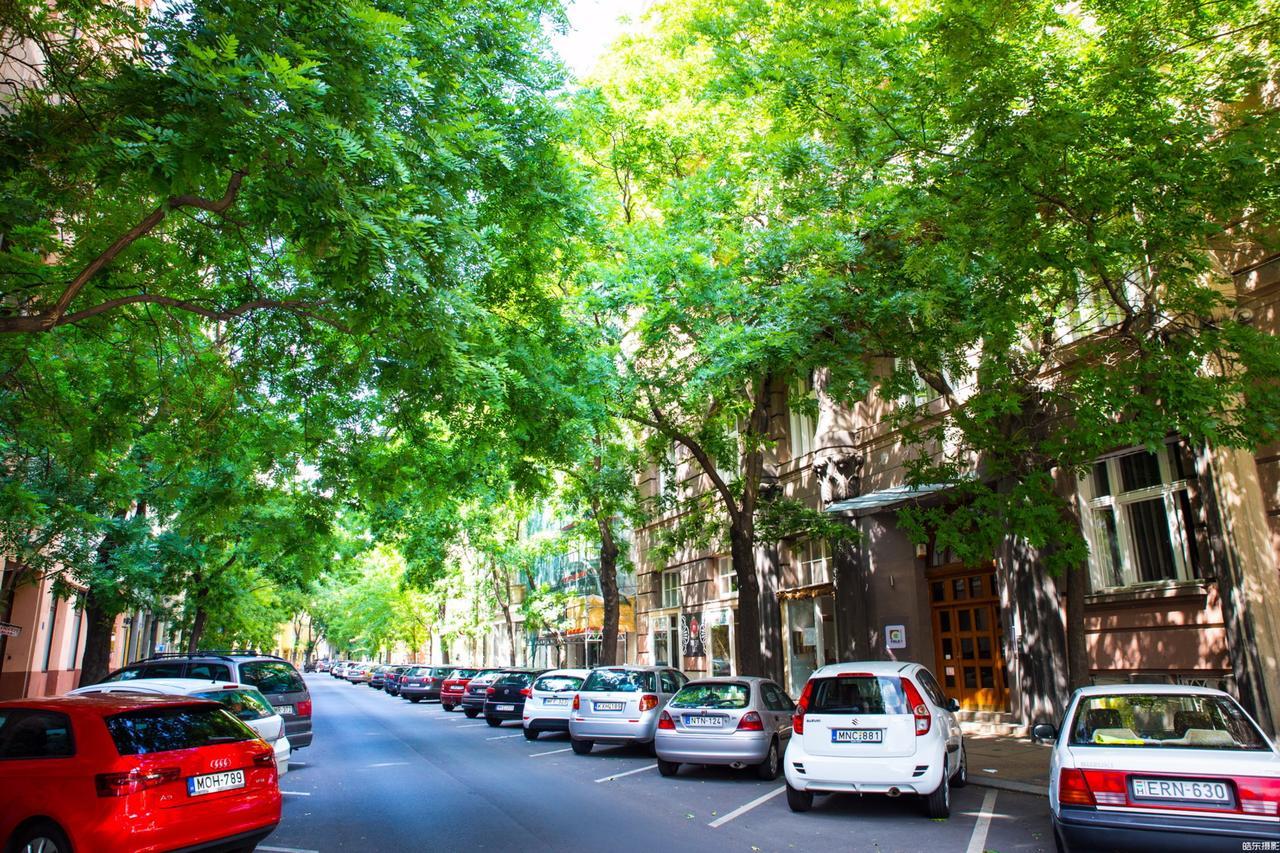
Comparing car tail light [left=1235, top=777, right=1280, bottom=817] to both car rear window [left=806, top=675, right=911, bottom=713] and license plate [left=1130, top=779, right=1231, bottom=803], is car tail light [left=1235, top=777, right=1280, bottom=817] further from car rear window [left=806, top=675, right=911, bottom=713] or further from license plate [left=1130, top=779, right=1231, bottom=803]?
car rear window [left=806, top=675, right=911, bottom=713]

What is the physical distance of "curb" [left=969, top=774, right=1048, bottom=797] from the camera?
958cm

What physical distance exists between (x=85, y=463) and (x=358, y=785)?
230 inches

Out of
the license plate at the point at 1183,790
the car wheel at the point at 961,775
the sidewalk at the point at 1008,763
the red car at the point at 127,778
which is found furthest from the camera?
the sidewalk at the point at 1008,763

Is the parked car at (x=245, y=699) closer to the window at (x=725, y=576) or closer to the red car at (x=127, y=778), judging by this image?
the red car at (x=127, y=778)

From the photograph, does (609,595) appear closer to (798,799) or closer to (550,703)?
(550,703)

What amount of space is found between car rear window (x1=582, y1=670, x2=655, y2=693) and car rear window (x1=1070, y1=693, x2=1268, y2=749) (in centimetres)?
847

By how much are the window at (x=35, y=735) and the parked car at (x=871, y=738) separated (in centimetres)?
662

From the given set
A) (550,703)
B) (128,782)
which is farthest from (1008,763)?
(128,782)

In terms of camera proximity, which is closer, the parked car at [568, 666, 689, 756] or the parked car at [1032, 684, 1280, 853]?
the parked car at [1032, 684, 1280, 853]

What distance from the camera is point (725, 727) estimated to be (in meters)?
11.1

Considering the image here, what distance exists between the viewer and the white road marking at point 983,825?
7266 mm

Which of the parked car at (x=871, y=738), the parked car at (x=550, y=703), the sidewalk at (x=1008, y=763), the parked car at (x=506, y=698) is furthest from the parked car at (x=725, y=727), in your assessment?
the parked car at (x=506, y=698)

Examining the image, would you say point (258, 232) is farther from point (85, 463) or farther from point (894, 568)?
point (894, 568)

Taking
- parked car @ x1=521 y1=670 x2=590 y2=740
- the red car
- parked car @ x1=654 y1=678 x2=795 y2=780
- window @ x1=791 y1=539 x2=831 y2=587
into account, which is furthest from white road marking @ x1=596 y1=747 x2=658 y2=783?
window @ x1=791 y1=539 x2=831 y2=587
